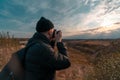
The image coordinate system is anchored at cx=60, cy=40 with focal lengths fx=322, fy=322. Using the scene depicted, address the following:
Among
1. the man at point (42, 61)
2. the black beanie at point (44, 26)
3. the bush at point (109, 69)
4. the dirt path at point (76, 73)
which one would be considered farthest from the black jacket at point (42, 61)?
the dirt path at point (76, 73)

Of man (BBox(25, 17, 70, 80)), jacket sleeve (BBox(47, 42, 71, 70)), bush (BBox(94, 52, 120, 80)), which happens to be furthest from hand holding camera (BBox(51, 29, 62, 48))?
bush (BBox(94, 52, 120, 80))

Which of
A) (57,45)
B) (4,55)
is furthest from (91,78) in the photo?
(4,55)

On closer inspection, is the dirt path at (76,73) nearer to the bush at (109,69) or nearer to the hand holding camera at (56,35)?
the bush at (109,69)

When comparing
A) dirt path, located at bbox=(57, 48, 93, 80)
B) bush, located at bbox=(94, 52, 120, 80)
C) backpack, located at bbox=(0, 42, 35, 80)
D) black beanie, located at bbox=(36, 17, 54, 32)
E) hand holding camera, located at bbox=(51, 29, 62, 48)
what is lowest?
dirt path, located at bbox=(57, 48, 93, 80)

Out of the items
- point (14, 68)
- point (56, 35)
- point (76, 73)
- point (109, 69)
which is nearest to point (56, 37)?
point (56, 35)

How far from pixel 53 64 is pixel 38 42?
1.50 ft

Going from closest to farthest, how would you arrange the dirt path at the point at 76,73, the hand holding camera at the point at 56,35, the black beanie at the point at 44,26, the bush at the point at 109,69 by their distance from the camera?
the black beanie at the point at 44,26
the hand holding camera at the point at 56,35
the bush at the point at 109,69
the dirt path at the point at 76,73

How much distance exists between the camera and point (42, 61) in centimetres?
550

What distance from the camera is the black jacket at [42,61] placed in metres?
5.47

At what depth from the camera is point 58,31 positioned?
5.89 metres

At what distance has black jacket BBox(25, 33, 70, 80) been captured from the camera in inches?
215

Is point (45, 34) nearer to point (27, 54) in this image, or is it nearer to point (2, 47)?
point (27, 54)

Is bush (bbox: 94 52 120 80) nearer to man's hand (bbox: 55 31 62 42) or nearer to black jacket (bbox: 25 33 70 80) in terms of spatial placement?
man's hand (bbox: 55 31 62 42)

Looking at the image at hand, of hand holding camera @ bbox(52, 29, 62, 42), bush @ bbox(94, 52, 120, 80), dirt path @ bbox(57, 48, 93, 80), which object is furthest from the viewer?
dirt path @ bbox(57, 48, 93, 80)
